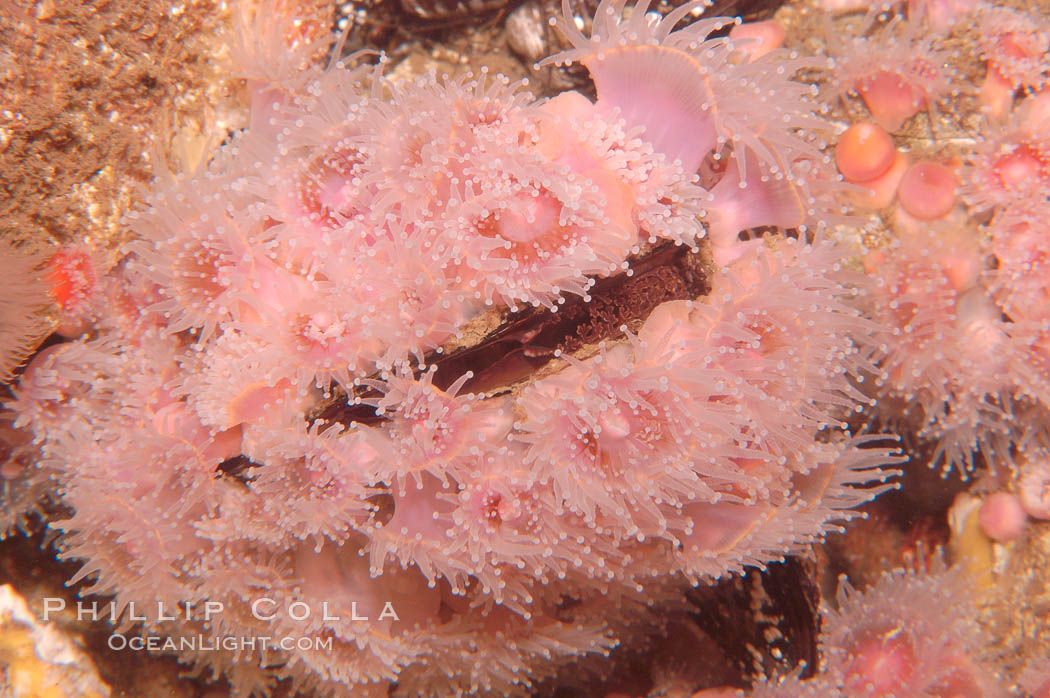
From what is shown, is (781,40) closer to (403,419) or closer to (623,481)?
(623,481)

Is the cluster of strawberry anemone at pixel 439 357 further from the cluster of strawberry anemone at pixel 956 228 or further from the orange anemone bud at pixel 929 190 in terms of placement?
the orange anemone bud at pixel 929 190

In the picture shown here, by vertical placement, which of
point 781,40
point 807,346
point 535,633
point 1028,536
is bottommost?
point 1028,536

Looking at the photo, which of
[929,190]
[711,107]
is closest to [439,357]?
[711,107]

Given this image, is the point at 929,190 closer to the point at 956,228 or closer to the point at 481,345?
the point at 956,228

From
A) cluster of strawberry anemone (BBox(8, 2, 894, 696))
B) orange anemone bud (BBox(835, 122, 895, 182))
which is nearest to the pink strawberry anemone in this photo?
cluster of strawberry anemone (BBox(8, 2, 894, 696))

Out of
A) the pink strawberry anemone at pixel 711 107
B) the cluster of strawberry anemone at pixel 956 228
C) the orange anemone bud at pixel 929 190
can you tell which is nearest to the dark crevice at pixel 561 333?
the pink strawberry anemone at pixel 711 107

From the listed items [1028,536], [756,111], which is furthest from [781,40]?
[1028,536]
